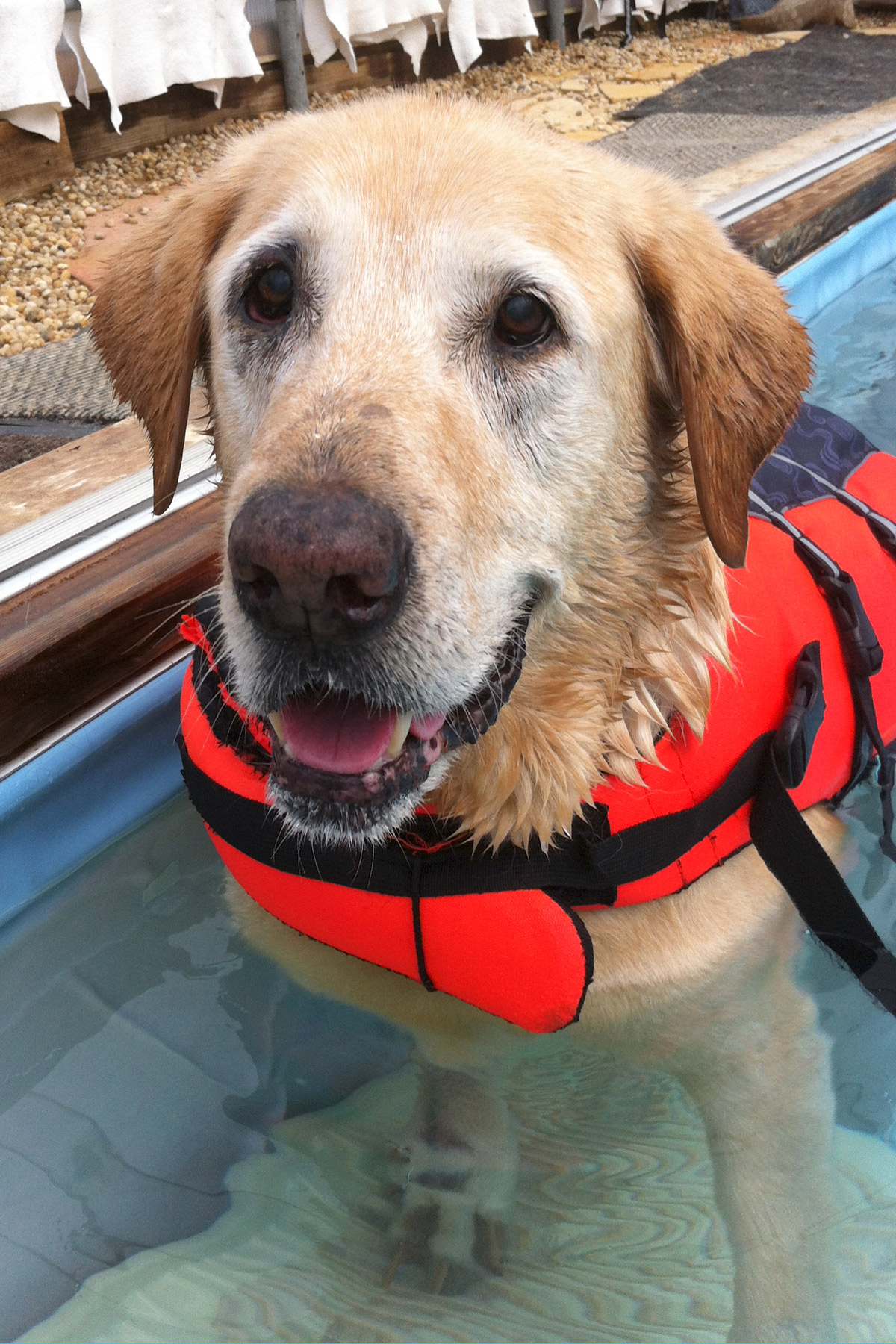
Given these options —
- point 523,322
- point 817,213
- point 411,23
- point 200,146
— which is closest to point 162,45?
point 200,146

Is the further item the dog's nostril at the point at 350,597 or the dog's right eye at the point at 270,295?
the dog's right eye at the point at 270,295

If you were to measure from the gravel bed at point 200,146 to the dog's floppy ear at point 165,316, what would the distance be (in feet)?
1.64

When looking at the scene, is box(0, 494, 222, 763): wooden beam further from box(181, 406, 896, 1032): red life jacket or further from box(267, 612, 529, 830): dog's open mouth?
box(267, 612, 529, 830): dog's open mouth

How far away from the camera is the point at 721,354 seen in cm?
218

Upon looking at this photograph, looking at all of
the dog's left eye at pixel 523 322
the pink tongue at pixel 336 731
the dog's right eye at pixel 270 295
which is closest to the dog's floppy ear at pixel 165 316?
the dog's right eye at pixel 270 295

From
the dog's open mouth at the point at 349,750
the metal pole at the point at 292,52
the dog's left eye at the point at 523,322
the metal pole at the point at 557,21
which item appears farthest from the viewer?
the metal pole at the point at 557,21

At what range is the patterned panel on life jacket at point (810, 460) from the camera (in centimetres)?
297

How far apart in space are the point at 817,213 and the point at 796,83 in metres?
5.00

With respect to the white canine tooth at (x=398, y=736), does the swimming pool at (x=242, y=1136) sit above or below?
below

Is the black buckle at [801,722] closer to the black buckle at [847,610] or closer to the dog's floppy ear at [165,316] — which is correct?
the black buckle at [847,610]

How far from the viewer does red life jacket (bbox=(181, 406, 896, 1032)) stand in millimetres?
2152

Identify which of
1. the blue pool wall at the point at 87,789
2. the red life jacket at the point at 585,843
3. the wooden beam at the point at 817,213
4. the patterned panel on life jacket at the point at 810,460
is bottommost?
the blue pool wall at the point at 87,789

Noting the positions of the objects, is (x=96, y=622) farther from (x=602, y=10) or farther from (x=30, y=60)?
(x=602, y=10)

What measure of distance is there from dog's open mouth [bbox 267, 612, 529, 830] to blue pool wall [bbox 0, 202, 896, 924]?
1246 mm
